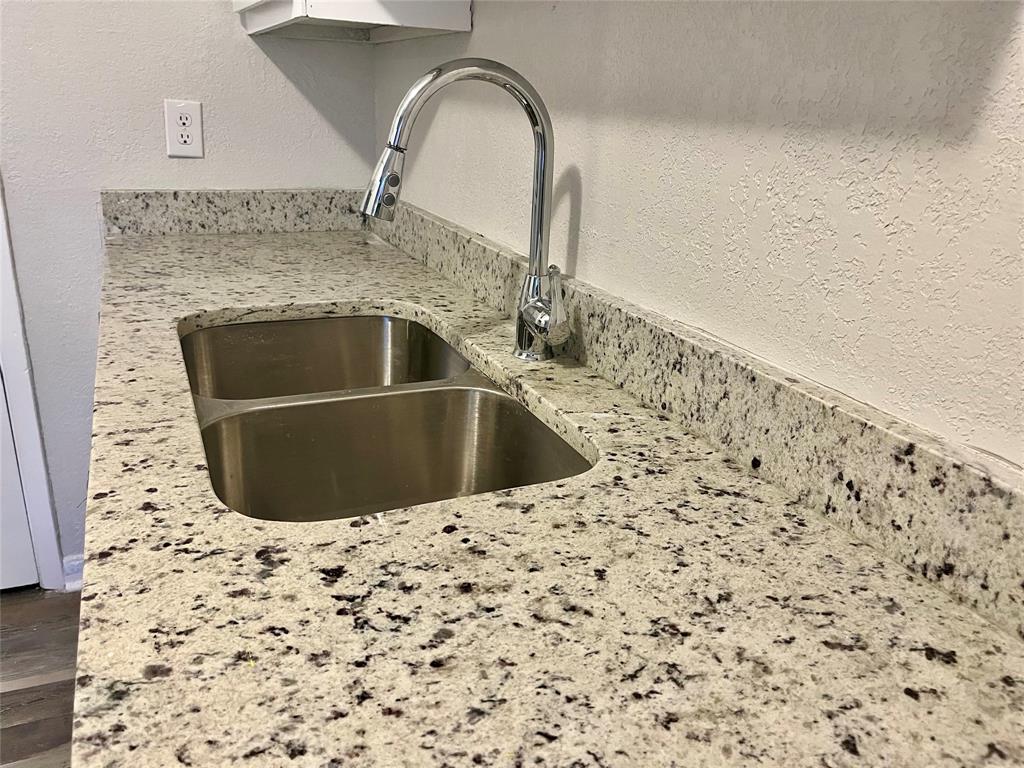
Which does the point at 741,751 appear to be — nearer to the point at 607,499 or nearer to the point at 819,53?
the point at 607,499

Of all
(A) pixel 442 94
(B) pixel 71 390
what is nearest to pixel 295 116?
(A) pixel 442 94

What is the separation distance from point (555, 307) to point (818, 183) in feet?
1.24

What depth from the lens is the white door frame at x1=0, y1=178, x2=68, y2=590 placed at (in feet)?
5.76

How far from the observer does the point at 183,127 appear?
1806 mm

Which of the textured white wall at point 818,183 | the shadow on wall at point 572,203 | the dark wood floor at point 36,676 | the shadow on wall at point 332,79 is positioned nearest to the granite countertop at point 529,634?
the textured white wall at point 818,183

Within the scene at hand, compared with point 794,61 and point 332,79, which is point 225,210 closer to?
point 332,79

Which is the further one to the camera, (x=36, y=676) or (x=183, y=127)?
(x=183, y=127)

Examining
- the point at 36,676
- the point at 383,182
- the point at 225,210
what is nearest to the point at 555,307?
the point at 383,182

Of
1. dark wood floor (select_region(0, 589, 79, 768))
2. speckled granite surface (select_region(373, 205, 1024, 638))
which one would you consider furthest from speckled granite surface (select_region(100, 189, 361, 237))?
speckled granite surface (select_region(373, 205, 1024, 638))

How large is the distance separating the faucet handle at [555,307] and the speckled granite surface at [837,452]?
36 mm

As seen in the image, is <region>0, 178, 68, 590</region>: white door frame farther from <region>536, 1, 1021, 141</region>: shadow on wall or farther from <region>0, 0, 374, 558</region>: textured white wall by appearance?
<region>536, 1, 1021, 141</region>: shadow on wall

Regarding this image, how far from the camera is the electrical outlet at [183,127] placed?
5.87 ft

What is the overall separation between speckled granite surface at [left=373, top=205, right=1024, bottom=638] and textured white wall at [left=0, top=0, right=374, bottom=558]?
46.0 inches

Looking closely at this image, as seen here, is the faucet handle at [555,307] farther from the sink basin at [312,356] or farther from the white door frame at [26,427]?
the white door frame at [26,427]
